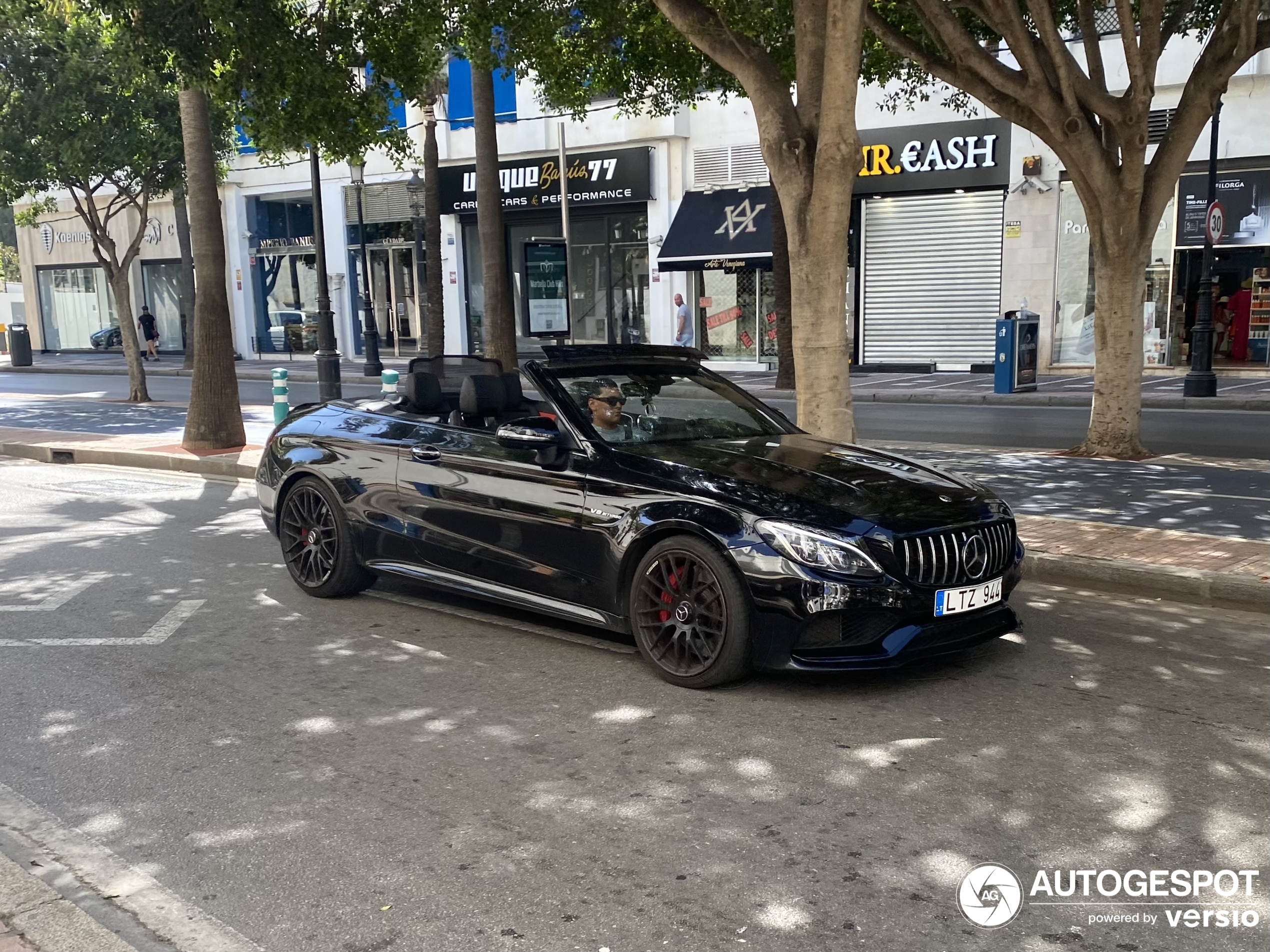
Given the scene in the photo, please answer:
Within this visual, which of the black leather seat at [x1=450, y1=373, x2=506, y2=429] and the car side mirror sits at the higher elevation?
the black leather seat at [x1=450, y1=373, x2=506, y2=429]

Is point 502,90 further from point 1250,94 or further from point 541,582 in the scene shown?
point 541,582

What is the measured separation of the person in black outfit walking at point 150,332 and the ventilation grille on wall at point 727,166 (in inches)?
771

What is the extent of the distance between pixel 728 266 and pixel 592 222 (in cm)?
522

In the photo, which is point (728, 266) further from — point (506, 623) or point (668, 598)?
point (668, 598)

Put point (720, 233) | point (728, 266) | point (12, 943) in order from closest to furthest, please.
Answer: point (12, 943) < point (728, 266) < point (720, 233)

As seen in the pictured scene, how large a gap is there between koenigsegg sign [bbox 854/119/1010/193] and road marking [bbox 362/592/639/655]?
19773 mm

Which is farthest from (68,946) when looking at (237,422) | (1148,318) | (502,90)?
(502,90)

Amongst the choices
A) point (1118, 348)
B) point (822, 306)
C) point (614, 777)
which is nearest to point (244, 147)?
point (1118, 348)

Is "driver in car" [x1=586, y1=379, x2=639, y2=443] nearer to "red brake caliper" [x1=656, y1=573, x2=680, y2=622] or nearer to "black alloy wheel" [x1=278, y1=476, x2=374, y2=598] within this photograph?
"red brake caliper" [x1=656, y1=573, x2=680, y2=622]

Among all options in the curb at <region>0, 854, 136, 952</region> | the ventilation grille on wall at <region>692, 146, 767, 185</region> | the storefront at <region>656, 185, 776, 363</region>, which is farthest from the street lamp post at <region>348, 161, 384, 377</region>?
the curb at <region>0, 854, 136, 952</region>

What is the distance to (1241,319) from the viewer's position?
2311cm

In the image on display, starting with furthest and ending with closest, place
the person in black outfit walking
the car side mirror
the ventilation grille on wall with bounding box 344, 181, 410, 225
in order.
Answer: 1. the person in black outfit walking
2. the ventilation grille on wall with bounding box 344, 181, 410, 225
3. the car side mirror

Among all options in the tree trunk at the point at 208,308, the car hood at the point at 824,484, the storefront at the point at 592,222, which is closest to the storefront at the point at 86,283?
the storefront at the point at 592,222

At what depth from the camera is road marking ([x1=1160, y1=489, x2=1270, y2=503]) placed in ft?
33.8
